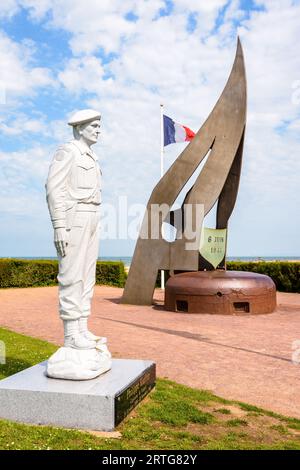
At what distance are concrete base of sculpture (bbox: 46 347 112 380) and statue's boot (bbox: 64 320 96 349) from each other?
5cm

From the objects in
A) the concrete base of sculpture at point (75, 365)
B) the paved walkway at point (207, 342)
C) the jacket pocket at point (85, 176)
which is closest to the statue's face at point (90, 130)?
the jacket pocket at point (85, 176)

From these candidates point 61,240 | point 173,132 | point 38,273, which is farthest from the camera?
point 38,273

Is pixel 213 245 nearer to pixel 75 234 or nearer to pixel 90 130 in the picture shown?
pixel 90 130

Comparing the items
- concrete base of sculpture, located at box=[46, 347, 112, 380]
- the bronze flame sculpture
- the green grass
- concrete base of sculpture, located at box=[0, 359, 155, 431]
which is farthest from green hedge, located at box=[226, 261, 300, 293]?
concrete base of sculpture, located at box=[46, 347, 112, 380]

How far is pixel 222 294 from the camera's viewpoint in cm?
1229

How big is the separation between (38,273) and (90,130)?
17.9 metres

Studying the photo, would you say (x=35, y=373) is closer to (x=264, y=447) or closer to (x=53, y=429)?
(x=53, y=429)

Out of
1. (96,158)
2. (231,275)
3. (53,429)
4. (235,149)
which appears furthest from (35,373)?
(235,149)

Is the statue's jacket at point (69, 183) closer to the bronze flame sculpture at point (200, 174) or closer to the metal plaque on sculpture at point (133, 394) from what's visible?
the metal plaque on sculpture at point (133, 394)

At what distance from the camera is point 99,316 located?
39.7ft

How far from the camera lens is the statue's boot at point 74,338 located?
4984 mm

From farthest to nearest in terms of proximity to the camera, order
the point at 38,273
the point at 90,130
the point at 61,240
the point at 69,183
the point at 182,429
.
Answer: the point at 38,273
the point at 90,130
the point at 69,183
the point at 61,240
the point at 182,429

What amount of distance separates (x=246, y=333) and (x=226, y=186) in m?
6.31

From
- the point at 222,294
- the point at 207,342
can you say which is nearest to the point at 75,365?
the point at 207,342
